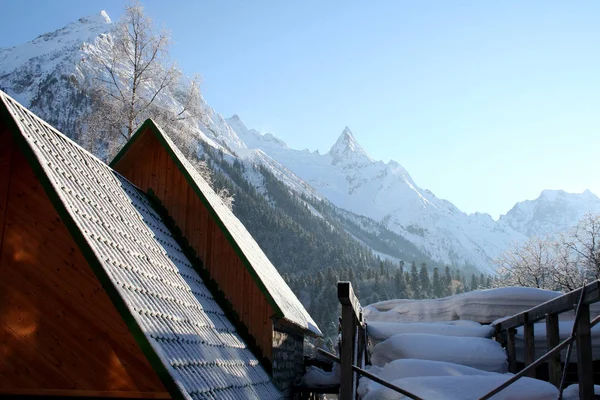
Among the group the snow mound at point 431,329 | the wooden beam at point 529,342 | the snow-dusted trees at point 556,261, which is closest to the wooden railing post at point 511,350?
the wooden beam at point 529,342

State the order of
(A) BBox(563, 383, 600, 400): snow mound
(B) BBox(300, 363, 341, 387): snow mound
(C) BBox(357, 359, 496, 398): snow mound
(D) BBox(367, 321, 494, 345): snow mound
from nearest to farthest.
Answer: (A) BBox(563, 383, 600, 400): snow mound < (C) BBox(357, 359, 496, 398): snow mound < (D) BBox(367, 321, 494, 345): snow mound < (B) BBox(300, 363, 341, 387): snow mound

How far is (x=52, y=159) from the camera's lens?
6.42 m

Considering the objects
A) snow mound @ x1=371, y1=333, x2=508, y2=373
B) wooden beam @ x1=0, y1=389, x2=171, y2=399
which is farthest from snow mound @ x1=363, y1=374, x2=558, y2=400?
wooden beam @ x1=0, y1=389, x2=171, y2=399

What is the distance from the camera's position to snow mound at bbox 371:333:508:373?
9.70m

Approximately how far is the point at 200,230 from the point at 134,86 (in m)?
12.0

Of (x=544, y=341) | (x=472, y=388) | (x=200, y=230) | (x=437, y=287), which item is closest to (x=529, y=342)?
(x=544, y=341)

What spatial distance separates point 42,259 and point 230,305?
365 cm

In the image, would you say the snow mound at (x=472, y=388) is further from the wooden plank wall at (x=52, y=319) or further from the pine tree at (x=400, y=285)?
the pine tree at (x=400, y=285)

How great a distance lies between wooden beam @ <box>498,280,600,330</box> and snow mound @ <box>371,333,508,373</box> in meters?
0.56

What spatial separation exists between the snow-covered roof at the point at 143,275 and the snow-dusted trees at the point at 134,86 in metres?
11.7

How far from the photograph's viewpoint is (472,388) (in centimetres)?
702

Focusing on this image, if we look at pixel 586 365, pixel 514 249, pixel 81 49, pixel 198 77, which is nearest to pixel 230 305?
pixel 586 365

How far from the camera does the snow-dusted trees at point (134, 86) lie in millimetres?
19922

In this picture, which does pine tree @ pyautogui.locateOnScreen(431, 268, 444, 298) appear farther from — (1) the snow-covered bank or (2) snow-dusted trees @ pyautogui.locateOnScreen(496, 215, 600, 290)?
(1) the snow-covered bank
